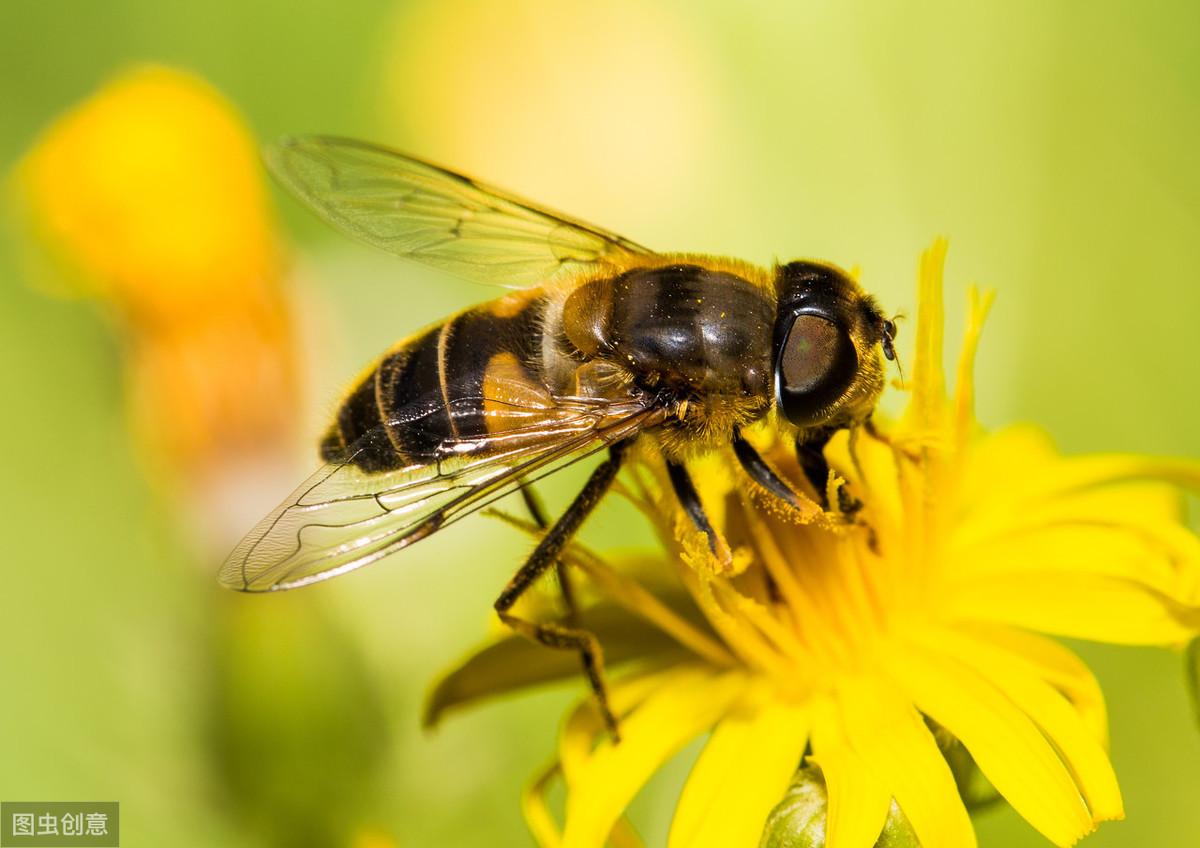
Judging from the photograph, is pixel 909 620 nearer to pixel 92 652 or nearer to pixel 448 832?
pixel 448 832

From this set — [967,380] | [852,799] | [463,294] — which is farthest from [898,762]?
[463,294]

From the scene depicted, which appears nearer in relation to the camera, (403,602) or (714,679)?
(714,679)

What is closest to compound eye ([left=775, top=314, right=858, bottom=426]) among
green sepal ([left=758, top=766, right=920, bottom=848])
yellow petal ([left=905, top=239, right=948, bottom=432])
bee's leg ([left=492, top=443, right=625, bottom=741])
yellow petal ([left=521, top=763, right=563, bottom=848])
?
yellow petal ([left=905, top=239, right=948, bottom=432])

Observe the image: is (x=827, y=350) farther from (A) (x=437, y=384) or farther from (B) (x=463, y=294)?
(B) (x=463, y=294)

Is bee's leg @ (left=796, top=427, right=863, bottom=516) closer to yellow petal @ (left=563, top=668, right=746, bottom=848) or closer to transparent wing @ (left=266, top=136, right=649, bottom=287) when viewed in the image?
yellow petal @ (left=563, top=668, right=746, bottom=848)

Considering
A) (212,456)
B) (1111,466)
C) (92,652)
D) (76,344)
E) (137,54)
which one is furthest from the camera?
(137,54)

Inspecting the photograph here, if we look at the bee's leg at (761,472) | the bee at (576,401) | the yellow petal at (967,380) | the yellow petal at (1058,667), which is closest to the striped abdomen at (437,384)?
the bee at (576,401)

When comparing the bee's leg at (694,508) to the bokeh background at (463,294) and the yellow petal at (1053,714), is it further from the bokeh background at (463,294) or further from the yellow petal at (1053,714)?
the bokeh background at (463,294)

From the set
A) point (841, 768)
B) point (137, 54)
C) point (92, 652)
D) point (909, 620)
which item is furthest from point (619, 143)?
point (841, 768)
